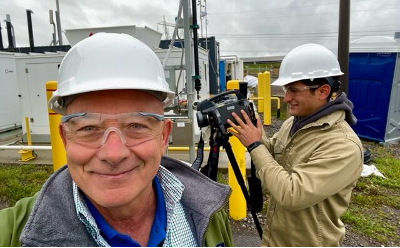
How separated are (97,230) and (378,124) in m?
7.86

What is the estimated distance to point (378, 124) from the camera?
23.7 ft

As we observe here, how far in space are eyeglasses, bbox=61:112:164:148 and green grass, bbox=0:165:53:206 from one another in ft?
12.8

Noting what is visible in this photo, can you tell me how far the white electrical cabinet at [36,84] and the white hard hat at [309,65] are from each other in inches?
219

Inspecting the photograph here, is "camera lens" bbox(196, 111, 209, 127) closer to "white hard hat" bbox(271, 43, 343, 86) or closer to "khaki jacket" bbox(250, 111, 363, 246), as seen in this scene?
"khaki jacket" bbox(250, 111, 363, 246)

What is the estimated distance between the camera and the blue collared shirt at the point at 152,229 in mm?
1011

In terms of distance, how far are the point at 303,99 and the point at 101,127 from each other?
134cm

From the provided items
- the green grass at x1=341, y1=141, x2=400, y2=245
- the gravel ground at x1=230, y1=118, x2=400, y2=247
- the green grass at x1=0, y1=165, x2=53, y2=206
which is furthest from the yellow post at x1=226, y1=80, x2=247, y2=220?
the green grass at x1=0, y1=165, x2=53, y2=206

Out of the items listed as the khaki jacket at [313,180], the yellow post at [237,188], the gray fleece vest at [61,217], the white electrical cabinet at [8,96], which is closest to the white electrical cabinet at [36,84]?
the white electrical cabinet at [8,96]

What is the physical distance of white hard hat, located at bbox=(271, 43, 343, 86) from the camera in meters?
1.90

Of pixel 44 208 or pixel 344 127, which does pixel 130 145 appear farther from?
pixel 344 127

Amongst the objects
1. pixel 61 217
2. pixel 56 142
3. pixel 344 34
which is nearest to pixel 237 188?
pixel 56 142

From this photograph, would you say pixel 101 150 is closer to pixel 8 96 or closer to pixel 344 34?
pixel 344 34

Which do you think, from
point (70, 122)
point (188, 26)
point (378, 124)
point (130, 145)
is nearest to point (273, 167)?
point (130, 145)

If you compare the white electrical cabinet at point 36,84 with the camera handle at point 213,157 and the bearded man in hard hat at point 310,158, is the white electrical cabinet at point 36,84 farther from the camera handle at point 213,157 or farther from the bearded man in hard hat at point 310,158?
the bearded man in hard hat at point 310,158
